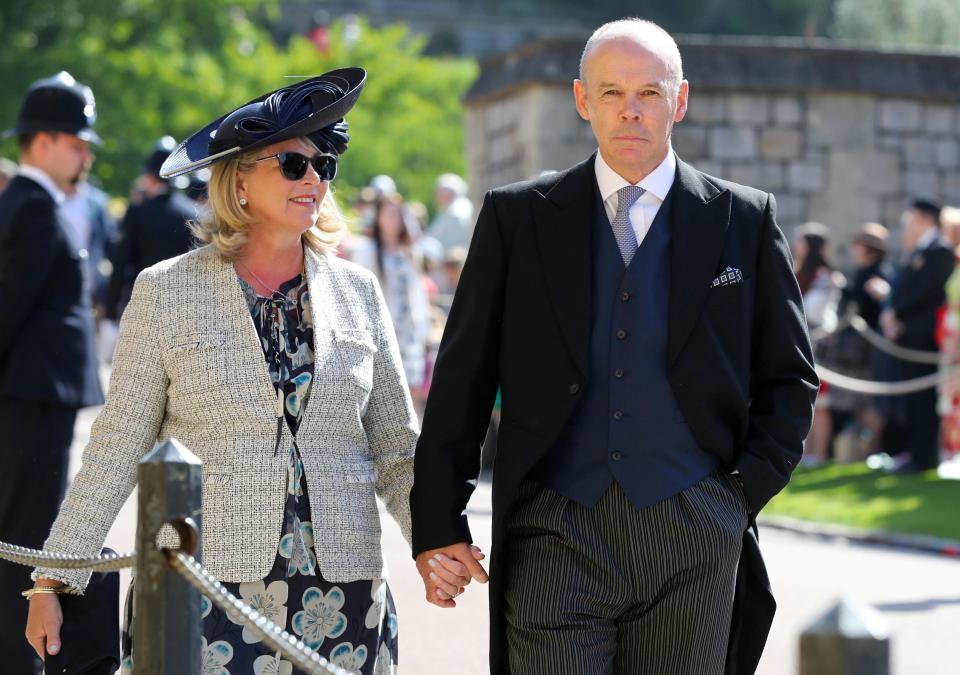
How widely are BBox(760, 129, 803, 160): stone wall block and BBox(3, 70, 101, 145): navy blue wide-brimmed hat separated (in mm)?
10560

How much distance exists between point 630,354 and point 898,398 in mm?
9708

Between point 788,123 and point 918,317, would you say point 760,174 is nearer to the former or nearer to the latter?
point 788,123

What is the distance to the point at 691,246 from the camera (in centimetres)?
404

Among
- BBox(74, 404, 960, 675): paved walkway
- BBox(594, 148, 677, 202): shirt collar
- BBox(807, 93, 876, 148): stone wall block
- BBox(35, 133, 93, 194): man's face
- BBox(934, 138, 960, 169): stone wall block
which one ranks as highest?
BBox(807, 93, 876, 148): stone wall block

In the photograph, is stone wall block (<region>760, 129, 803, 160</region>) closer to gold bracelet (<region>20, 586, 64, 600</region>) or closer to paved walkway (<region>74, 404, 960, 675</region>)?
paved walkway (<region>74, 404, 960, 675</region>)

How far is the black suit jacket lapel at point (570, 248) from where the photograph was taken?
3.98m

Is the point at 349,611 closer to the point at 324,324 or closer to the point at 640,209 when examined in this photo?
the point at 324,324

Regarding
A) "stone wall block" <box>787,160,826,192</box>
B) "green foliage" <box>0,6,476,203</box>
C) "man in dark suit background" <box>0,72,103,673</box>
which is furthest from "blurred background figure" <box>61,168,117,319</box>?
"green foliage" <box>0,6,476,203</box>

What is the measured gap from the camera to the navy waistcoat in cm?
386

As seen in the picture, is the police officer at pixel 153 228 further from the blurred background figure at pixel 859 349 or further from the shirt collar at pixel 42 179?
the blurred background figure at pixel 859 349

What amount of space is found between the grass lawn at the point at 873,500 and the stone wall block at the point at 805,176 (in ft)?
12.5

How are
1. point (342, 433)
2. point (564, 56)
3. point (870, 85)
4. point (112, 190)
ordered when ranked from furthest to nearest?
point (112, 190) < point (870, 85) < point (564, 56) < point (342, 433)

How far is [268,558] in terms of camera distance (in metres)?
4.09

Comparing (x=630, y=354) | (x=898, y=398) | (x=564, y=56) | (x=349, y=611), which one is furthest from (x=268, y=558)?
(x=564, y=56)
